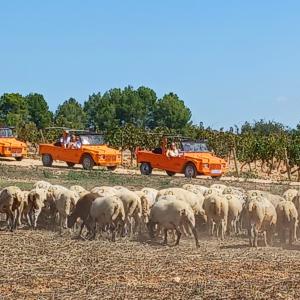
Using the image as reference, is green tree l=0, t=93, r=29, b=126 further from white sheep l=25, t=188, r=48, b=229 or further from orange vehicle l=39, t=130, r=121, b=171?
white sheep l=25, t=188, r=48, b=229

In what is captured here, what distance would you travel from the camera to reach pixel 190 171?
3803 cm

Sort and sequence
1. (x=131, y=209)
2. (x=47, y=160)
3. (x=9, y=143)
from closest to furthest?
(x=131, y=209) < (x=47, y=160) < (x=9, y=143)

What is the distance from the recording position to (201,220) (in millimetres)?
19016

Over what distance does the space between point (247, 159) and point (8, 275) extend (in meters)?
39.9

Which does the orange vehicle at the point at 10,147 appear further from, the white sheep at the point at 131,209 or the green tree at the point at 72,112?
the green tree at the point at 72,112

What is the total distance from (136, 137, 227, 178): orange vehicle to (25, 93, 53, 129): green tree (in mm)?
59452

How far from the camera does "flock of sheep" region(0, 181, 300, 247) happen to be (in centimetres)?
1728

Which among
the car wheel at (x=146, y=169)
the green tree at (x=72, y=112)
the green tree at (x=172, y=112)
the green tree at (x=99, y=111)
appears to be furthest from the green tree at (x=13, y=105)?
the car wheel at (x=146, y=169)

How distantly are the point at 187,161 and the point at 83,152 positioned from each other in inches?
276

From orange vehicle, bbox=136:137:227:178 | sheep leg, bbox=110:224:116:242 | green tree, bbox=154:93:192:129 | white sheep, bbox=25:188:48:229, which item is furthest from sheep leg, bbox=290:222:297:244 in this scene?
green tree, bbox=154:93:192:129

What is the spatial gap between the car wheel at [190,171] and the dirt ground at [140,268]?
63.4 ft

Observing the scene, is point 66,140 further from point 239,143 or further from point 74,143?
point 239,143

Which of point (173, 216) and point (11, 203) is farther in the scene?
point (11, 203)

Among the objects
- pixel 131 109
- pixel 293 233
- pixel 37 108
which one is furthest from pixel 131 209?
pixel 37 108
